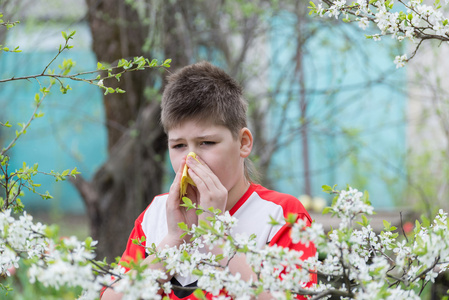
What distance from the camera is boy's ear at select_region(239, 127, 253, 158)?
2.03 meters

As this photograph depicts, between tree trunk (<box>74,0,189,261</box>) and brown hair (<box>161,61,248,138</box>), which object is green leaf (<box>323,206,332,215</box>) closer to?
brown hair (<box>161,61,248,138</box>)

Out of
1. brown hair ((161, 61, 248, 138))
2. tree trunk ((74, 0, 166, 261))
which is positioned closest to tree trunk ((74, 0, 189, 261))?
tree trunk ((74, 0, 166, 261))

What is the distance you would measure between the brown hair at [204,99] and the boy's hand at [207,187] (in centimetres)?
20

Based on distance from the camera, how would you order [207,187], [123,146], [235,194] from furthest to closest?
1. [123,146]
2. [235,194]
3. [207,187]

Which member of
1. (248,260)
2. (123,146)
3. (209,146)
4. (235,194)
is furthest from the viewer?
(123,146)

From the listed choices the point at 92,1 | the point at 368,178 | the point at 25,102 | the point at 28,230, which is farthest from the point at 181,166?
the point at 25,102

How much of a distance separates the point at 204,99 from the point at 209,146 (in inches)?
7.1

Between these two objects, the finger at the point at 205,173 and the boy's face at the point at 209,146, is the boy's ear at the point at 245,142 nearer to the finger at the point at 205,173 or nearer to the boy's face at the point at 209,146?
the boy's face at the point at 209,146

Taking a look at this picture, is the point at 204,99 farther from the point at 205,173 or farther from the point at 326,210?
the point at 326,210

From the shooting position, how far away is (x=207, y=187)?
1.76 metres

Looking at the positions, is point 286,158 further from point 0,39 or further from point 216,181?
point 216,181

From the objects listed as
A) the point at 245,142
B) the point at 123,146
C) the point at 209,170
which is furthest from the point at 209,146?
the point at 123,146

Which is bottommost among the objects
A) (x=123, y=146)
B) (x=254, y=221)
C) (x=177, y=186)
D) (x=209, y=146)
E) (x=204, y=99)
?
(x=254, y=221)

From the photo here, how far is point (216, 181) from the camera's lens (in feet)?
5.82
